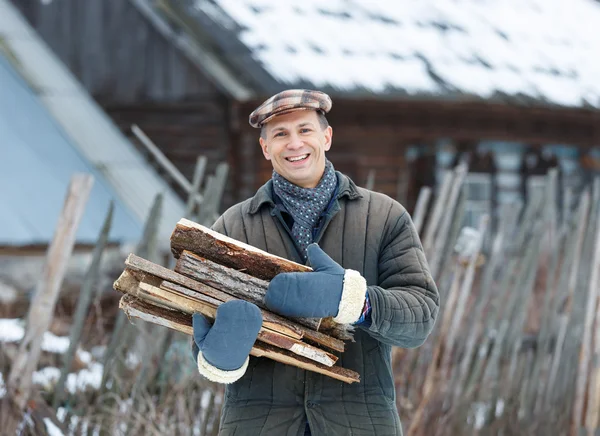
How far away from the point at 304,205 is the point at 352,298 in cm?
30

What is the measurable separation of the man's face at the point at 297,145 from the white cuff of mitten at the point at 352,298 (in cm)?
29

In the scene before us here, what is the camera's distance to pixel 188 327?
1861 mm

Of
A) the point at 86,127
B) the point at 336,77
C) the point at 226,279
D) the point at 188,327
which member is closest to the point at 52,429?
the point at 188,327

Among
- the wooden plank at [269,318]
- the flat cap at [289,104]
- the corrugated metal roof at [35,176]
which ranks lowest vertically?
the wooden plank at [269,318]

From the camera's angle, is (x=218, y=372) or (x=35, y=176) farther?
(x=35, y=176)

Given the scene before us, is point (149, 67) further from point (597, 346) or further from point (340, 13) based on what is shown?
point (597, 346)

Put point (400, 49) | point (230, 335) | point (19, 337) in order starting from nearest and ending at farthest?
1. point (230, 335)
2. point (19, 337)
3. point (400, 49)

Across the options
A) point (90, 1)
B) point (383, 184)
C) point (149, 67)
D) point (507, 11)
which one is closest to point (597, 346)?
point (383, 184)

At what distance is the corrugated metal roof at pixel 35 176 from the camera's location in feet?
19.8

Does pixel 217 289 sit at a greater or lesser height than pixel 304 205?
lesser

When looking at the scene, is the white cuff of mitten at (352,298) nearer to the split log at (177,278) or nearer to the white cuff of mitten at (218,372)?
the split log at (177,278)

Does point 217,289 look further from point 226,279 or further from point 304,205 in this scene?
point 304,205

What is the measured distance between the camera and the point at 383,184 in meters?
7.95

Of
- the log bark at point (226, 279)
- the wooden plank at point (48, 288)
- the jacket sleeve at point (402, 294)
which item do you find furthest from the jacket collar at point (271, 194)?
the wooden plank at point (48, 288)
